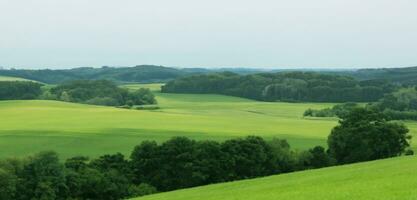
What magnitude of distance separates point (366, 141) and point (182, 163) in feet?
57.4

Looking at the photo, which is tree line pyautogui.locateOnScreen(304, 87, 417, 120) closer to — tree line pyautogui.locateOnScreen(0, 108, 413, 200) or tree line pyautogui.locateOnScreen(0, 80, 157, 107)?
tree line pyautogui.locateOnScreen(0, 108, 413, 200)

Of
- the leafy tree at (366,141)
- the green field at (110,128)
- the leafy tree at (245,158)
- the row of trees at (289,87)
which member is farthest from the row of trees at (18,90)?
the leafy tree at (245,158)

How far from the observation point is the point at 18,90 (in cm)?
14462

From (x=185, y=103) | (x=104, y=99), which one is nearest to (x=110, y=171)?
(x=185, y=103)

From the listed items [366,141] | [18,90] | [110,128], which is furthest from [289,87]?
[366,141]

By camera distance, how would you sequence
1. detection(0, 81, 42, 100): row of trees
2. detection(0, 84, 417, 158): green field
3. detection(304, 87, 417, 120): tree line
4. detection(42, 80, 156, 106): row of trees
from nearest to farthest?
detection(0, 84, 417, 158): green field, detection(304, 87, 417, 120): tree line, detection(42, 80, 156, 106): row of trees, detection(0, 81, 42, 100): row of trees

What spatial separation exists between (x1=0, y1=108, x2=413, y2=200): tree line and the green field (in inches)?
377

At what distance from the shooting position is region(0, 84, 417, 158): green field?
210 feet

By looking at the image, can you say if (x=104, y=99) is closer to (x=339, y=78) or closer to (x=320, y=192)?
(x=339, y=78)

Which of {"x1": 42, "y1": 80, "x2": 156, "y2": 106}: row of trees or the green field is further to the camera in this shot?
{"x1": 42, "y1": 80, "x2": 156, "y2": 106}: row of trees

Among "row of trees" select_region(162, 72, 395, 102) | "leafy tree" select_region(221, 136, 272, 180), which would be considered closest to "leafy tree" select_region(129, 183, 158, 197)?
"leafy tree" select_region(221, 136, 272, 180)

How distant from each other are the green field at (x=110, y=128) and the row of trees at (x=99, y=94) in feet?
94.8

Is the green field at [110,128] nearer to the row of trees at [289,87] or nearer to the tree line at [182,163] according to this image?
the tree line at [182,163]

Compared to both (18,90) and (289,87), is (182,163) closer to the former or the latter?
(18,90)
